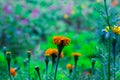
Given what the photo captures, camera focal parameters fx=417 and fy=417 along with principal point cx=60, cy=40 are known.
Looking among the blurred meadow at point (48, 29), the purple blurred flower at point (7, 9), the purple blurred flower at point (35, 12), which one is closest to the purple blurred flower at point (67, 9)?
the blurred meadow at point (48, 29)

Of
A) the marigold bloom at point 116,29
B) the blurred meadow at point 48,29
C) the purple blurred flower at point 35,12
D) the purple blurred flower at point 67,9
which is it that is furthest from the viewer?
the purple blurred flower at point 67,9

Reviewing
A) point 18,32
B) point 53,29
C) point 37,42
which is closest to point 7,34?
point 18,32

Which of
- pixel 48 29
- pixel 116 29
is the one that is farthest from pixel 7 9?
pixel 116 29

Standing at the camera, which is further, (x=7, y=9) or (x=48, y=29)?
(x=48, y=29)

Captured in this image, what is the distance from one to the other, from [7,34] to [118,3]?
13.7 feet

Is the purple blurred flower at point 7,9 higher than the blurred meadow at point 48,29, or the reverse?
Result: the purple blurred flower at point 7,9

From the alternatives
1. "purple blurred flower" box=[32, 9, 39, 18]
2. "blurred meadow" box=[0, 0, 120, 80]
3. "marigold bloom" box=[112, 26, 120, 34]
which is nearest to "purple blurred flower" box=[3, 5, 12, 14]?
"blurred meadow" box=[0, 0, 120, 80]

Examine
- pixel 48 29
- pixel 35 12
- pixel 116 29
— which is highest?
pixel 116 29

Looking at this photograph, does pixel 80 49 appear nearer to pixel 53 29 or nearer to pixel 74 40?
pixel 74 40

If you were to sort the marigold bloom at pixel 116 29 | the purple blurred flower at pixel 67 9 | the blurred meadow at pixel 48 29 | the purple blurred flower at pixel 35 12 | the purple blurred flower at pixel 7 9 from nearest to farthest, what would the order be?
the marigold bloom at pixel 116 29
the blurred meadow at pixel 48 29
the purple blurred flower at pixel 7 9
the purple blurred flower at pixel 35 12
the purple blurred flower at pixel 67 9

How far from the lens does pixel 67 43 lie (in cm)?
264

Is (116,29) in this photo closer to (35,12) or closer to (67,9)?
(35,12)

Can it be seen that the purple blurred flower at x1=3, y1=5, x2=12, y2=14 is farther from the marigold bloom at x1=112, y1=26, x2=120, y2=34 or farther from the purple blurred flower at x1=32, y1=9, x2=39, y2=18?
the marigold bloom at x1=112, y1=26, x2=120, y2=34

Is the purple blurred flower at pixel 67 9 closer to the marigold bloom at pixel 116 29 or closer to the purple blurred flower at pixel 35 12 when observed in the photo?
the purple blurred flower at pixel 35 12
